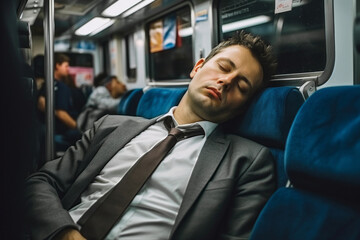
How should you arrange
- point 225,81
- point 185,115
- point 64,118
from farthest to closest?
point 64,118, point 185,115, point 225,81

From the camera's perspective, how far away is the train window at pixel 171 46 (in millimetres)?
3601

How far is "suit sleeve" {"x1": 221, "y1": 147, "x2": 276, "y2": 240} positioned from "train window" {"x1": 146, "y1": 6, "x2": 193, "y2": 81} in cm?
230

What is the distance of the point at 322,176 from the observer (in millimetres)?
955

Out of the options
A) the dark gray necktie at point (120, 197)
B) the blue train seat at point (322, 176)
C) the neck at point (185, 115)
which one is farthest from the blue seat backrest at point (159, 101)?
the blue train seat at point (322, 176)

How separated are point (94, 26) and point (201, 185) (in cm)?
506

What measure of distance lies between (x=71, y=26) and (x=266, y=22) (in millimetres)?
4610

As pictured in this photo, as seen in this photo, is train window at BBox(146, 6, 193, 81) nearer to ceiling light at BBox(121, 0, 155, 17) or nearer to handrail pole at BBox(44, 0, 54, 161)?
ceiling light at BBox(121, 0, 155, 17)

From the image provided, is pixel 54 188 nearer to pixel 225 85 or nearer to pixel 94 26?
pixel 225 85

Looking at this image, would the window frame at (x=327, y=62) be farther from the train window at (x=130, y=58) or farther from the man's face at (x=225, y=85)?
the train window at (x=130, y=58)

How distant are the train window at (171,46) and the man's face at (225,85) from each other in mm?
1879

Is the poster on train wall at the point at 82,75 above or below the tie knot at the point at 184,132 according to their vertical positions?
above

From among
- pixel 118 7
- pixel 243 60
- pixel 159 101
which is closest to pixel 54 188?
pixel 243 60

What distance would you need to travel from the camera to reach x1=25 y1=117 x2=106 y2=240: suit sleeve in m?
1.19

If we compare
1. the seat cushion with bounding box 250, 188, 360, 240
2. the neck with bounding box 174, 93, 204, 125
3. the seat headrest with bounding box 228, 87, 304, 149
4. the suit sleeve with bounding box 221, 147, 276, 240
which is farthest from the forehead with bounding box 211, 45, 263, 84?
the seat cushion with bounding box 250, 188, 360, 240
